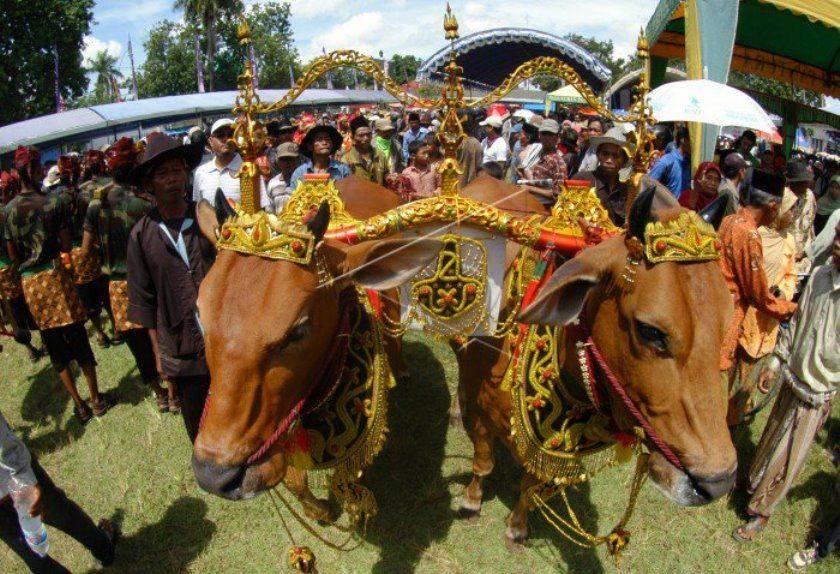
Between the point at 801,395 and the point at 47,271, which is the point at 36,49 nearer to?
the point at 47,271

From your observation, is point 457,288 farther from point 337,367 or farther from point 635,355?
point 635,355

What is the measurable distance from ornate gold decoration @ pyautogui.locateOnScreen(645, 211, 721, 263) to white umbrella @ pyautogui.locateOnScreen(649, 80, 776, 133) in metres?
3.67

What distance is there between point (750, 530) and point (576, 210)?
8.60 feet

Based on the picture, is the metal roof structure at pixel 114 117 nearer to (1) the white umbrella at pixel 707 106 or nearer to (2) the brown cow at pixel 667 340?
(1) the white umbrella at pixel 707 106

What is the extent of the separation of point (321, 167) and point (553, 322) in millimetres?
3709

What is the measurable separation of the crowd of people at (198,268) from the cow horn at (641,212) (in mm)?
528

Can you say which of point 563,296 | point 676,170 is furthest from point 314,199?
point 676,170

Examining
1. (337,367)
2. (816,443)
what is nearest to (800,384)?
(816,443)

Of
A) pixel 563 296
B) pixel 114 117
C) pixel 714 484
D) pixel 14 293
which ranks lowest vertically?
pixel 14 293

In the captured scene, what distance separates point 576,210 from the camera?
2.84m

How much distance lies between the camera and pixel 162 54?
62094mm

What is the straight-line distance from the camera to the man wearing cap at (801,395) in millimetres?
3244

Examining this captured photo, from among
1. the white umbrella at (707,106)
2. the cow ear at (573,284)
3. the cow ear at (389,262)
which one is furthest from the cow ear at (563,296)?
the white umbrella at (707,106)

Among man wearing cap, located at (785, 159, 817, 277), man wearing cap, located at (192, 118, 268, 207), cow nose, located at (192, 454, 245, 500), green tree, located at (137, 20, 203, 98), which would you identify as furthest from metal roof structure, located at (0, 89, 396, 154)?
green tree, located at (137, 20, 203, 98)
